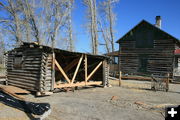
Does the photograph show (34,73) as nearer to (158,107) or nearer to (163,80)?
(158,107)

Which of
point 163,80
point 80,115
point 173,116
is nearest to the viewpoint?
point 173,116

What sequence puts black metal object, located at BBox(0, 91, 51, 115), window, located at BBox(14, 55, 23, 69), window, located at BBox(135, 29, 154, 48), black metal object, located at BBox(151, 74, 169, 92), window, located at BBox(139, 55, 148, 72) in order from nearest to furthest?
black metal object, located at BBox(0, 91, 51, 115) < window, located at BBox(14, 55, 23, 69) < black metal object, located at BBox(151, 74, 169, 92) < window, located at BBox(135, 29, 154, 48) < window, located at BBox(139, 55, 148, 72)

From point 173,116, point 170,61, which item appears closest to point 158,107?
point 173,116

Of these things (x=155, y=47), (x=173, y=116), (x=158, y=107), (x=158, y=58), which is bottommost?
(x=158, y=107)

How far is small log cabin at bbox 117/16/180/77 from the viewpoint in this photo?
2205cm

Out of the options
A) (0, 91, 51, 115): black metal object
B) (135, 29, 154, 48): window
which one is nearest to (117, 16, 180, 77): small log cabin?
(135, 29, 154, 48): window

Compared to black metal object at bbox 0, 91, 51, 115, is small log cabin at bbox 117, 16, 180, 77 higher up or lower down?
higher up

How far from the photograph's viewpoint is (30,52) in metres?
11.6

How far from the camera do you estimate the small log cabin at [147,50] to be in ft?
72.3

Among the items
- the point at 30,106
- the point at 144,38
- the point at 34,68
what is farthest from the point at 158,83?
the point at 144,38

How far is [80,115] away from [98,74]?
31.8ft

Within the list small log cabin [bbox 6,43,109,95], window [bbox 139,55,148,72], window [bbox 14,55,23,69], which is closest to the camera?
small log cabin [bbox 6,43,109,95]

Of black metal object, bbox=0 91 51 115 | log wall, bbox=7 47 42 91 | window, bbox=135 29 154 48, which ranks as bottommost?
black metal object, bbox=0 91 51 115

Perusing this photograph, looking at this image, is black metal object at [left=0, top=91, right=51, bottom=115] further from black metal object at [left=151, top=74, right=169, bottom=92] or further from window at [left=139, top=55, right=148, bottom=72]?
window at [left=139, top=55, right=148, bottom=72]
